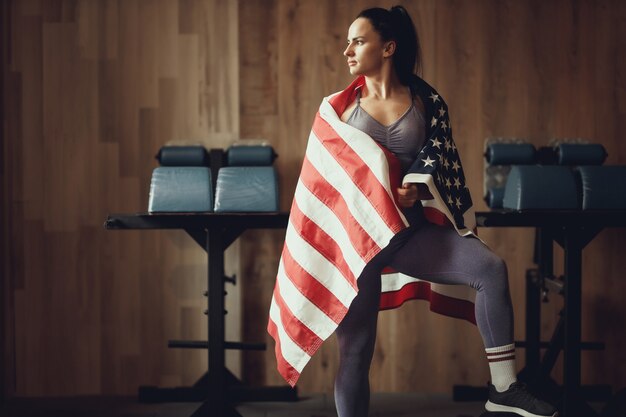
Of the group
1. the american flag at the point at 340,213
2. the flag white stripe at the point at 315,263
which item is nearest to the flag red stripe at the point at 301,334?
the american flag at the point at 340,213

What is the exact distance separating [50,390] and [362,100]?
2.31 meters

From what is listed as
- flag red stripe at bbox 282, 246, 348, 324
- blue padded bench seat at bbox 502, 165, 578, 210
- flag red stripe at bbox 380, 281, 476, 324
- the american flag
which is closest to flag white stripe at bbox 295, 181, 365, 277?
the american flag

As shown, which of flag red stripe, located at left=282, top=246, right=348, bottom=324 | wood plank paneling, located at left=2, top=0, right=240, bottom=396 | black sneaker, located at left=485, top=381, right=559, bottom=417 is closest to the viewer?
black sneaker, located at left=485, top=381, right=559, bottom=417

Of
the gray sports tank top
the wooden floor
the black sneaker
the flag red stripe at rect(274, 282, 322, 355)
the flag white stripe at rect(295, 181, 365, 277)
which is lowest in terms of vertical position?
the wooden floor

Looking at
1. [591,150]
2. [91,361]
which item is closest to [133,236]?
[91,361]

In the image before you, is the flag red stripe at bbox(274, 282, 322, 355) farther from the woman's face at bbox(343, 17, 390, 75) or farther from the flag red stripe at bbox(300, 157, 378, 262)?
the woman's face at bbox(343, 17, 390, 75)

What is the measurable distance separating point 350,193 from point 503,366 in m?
0.66

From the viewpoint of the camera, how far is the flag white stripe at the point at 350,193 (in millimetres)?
1940

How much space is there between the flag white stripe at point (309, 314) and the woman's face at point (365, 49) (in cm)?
71

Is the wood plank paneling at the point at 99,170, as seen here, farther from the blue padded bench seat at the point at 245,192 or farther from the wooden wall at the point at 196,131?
the blue padded bench seat at the point at 245,192

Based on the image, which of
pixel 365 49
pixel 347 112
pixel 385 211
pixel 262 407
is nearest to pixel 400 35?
pixel 365 49

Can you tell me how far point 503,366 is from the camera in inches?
73.1

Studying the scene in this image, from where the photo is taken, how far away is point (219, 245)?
9.00 ft

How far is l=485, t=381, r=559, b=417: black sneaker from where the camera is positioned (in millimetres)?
1779
